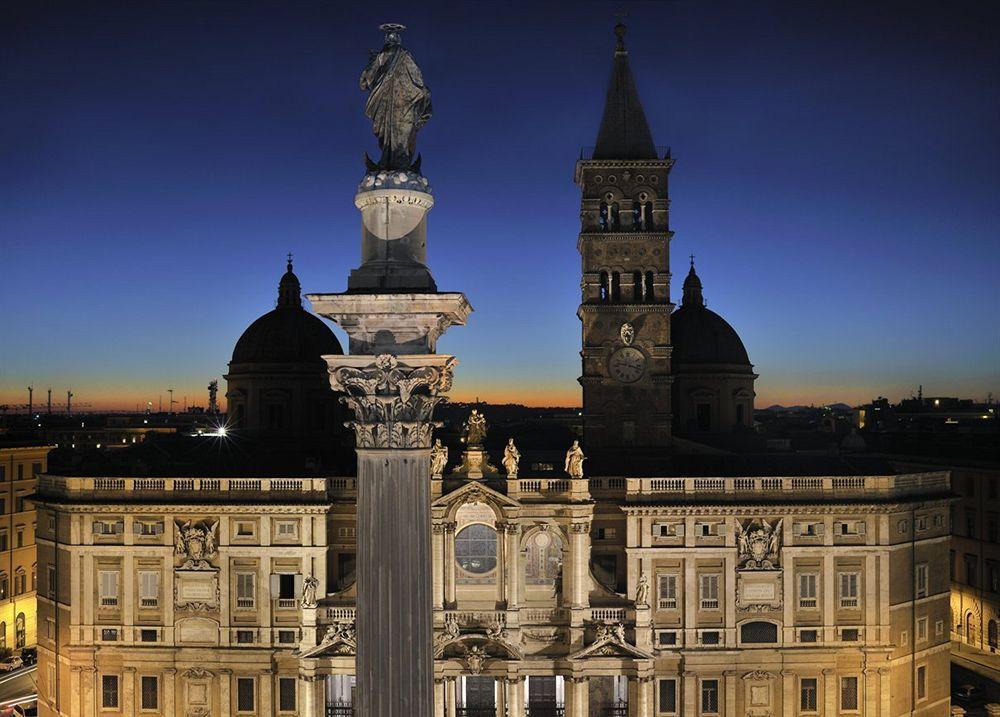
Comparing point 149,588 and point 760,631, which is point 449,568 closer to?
point 149,588

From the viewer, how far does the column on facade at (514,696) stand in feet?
152

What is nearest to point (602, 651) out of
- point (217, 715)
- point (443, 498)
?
point (443, 498)

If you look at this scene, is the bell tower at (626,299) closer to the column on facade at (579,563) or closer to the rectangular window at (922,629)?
the column on facade at (579,563)

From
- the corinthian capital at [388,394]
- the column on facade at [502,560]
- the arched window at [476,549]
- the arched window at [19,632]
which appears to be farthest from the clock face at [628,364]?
the arched window at [19,632]

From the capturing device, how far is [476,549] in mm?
48656

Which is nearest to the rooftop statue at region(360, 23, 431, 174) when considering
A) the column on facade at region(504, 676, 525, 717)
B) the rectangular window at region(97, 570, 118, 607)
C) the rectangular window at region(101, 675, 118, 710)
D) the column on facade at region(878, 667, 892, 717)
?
the column on facade at region(504, 676, 525, 717)

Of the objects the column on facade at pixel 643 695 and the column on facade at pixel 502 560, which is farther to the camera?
the column on facade at pixel 502 560

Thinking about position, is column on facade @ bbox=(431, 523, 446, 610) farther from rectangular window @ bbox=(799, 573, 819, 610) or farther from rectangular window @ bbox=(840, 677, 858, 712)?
rectangular window @ bbox=(840, 677, 858, 712)

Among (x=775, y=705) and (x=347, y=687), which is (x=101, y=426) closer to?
(x=347, y=687)

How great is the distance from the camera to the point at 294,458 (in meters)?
66.6

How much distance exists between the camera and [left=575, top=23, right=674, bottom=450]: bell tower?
5816cm

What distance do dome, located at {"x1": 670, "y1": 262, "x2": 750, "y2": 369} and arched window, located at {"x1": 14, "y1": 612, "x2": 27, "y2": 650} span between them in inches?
2068

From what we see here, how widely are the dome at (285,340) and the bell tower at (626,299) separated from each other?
76.4ft

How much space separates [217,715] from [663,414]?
3021 centimetres
